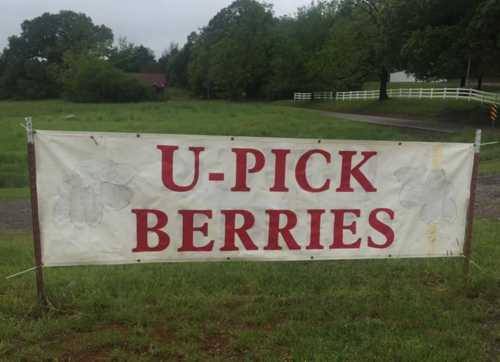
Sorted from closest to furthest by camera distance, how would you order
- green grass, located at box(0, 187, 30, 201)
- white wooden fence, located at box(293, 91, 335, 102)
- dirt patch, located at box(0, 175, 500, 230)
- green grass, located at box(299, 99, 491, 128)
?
dirt patch, located at box(0, 175, 500, 230) < green grass, located at box(0, 187, 30, 201) < green grass, located at box(299, 99, 491, 128) < white wooden fence, located at box(293, 91, 335, 102)

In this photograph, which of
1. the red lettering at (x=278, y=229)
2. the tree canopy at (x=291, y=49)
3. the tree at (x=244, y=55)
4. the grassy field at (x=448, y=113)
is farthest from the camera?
the tree at (x=244, y=55)

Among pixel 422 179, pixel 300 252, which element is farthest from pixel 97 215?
pixel 422 179

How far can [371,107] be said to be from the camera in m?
A: 42.5

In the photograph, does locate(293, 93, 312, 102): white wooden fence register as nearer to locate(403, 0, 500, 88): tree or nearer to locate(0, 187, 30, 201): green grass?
locate(403, 0, 500, 88): tree

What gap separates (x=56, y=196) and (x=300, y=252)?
2.02 m

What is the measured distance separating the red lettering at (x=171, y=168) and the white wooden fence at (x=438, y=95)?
29290 millimetres

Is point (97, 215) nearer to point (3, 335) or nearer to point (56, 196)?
point (56, 196)

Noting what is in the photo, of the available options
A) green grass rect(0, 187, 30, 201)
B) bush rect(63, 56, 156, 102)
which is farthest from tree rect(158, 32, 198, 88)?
green grass rect(0, 187, 30, 201)

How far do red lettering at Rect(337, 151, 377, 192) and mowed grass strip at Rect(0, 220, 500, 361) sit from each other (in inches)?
36.4

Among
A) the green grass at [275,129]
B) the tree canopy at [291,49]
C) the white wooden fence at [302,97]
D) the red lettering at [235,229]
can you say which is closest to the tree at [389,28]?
the tree canopy at [291,49]

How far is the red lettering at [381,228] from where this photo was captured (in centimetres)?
429

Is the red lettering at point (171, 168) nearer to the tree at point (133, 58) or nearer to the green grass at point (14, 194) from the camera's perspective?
the green grass at point (14, 194)

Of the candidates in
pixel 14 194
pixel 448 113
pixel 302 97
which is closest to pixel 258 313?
pixel 14 194

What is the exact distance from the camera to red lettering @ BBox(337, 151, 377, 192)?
13.8 ft
